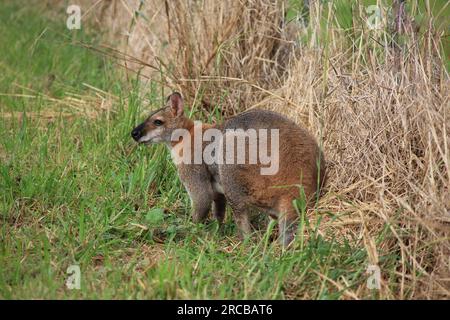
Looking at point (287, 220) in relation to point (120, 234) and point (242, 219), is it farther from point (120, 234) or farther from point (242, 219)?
point (120, 234)

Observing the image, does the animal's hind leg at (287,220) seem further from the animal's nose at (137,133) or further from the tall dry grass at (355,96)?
the animal's nose at (137,133)

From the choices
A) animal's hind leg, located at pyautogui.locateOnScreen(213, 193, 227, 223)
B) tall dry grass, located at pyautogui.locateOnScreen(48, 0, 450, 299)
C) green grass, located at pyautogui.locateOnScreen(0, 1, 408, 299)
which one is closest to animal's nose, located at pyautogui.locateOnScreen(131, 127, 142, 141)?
green grass, located at pyautogui.locateOnScreen(0, 1, 408, 299)

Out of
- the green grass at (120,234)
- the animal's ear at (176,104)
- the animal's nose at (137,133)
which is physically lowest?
the green grass at (120,234)

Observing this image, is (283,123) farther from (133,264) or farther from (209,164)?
(133,264)

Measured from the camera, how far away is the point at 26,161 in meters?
6.13

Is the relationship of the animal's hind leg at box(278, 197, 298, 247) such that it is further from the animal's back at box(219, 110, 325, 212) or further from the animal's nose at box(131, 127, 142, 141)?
the animal's nose at box(131, 127, 142, 141)

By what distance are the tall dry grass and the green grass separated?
0.81 ft

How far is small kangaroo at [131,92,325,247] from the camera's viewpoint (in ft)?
16.6

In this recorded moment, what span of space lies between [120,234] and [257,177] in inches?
41.7

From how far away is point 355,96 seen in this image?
17.8 ft

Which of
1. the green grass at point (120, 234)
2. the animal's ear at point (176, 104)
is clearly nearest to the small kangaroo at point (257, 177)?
the green grass at point (120, 234)

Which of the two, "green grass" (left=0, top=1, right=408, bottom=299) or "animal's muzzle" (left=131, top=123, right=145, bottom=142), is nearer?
"green grass" (left=0, top=1, right=408, bottom=299)

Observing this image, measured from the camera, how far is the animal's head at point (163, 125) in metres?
5.92
